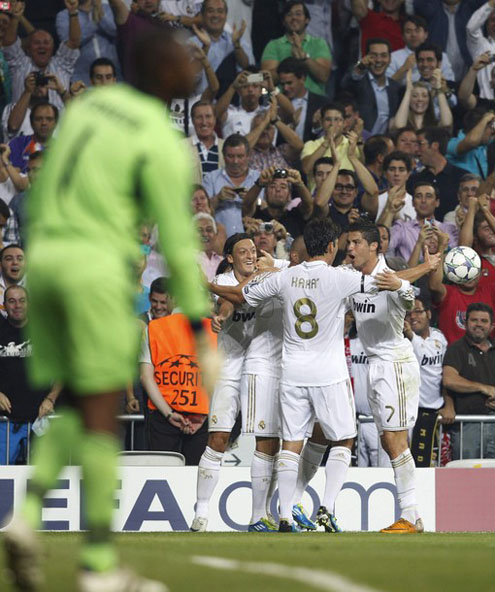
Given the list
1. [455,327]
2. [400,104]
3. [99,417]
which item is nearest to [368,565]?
[99,417]

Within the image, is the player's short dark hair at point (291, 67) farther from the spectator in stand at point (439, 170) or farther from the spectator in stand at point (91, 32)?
the spectator in stand at point (91, 32)

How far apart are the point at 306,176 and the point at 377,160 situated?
37.9 inches

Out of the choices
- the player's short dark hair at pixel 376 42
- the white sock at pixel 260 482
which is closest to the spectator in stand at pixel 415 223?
the player's short dark hair at pixel 376 42

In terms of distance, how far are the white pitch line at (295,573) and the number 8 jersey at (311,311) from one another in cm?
373

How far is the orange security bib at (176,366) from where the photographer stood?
41.2 feet

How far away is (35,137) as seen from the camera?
1562 cm

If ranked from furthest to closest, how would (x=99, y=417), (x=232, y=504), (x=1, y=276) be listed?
(x=1, y=276) < (x=232, y=504) < (x=99, y=417)

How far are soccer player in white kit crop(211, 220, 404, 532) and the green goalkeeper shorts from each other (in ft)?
18.4

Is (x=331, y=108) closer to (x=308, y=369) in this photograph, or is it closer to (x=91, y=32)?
Answer: (x=91, y=32)

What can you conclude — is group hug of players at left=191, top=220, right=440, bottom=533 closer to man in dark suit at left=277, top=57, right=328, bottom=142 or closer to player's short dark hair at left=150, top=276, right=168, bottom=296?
player's short dark hair at left=150, top=276, right=168, bottom=296

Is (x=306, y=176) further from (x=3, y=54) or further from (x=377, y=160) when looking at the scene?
(x=3, y=54)

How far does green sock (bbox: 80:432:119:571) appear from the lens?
190 inches

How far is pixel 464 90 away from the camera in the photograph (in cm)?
1761

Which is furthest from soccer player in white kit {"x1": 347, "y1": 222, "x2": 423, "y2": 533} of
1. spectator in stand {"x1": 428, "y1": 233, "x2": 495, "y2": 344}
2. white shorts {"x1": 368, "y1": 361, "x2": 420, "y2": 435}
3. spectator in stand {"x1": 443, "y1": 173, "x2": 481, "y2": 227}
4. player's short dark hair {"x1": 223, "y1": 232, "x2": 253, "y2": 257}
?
spectator in stand {"x1": 443, "y1": 173, "x2": 481, "y2": 227}
